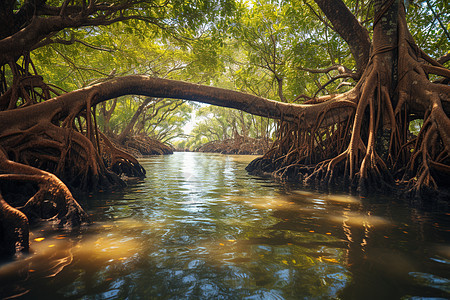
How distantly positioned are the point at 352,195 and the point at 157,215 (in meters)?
3.35

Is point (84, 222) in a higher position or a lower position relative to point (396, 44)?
lower

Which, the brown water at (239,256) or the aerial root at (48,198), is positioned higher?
the aerial root at (48,198)

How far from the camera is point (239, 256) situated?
1.98m

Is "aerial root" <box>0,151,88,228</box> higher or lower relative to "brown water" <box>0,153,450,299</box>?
higher

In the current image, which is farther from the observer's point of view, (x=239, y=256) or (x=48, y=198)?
(x=48, y=198)

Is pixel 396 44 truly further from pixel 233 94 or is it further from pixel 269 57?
pixel 269 57

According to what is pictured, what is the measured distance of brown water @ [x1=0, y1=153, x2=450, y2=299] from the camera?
4.95 feet

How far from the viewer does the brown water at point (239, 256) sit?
1.51 metres

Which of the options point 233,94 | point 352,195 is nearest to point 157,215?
point 352,195

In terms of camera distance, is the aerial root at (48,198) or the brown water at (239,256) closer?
the brown water at (239,256)

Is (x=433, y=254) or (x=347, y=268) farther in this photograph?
(x=433, y=254)

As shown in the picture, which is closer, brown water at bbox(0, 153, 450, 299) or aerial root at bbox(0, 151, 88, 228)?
brown water at bbox(0, 153, 450, 299)

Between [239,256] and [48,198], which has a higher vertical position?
[48,198]

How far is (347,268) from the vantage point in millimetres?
1790
